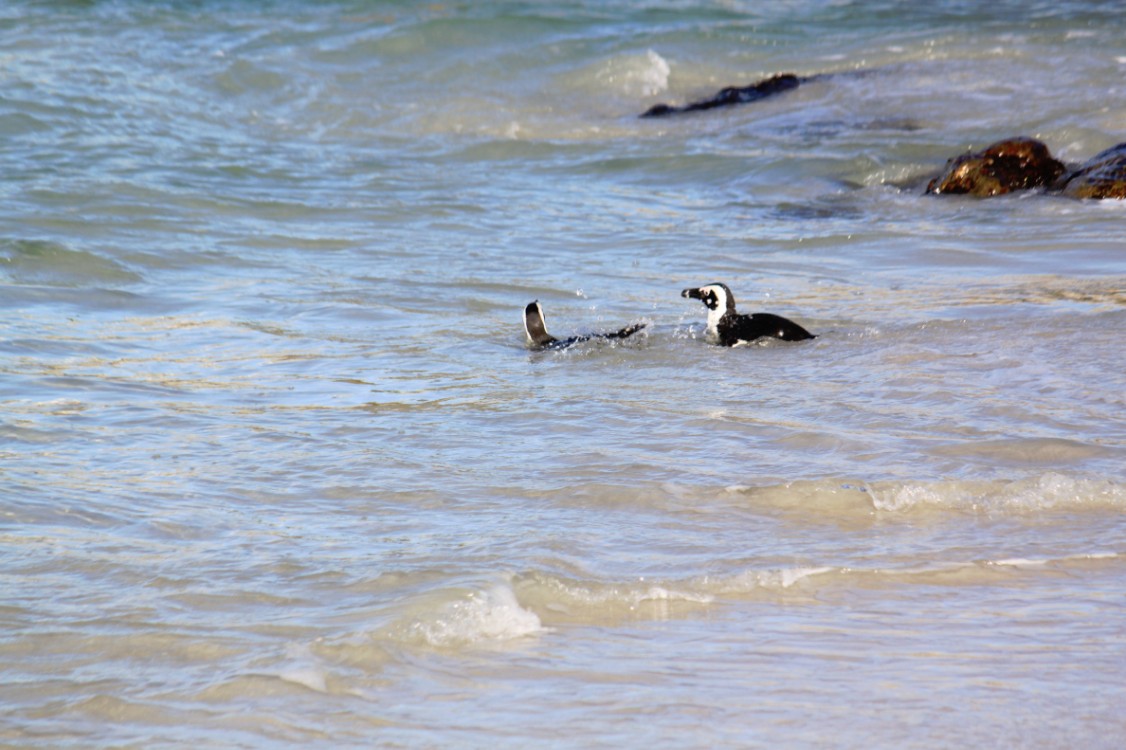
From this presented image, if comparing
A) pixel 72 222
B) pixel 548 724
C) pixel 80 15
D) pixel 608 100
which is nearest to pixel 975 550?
pixel 548 724

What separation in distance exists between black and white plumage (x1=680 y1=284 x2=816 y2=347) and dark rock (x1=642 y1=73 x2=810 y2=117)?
9.72 meters

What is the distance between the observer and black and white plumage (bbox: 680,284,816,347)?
23.5ft

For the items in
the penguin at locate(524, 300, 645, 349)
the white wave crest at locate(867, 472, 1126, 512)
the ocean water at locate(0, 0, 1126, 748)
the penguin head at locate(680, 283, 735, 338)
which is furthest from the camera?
the penguin head at locate(680, 283, 735, 338)

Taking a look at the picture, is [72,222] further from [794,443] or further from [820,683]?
[820,683]

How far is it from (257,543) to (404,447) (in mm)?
1178

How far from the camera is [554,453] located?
5.11m

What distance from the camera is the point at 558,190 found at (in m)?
12.6

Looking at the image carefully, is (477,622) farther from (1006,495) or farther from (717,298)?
(717,298)

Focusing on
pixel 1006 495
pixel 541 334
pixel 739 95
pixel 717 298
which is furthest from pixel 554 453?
pixel 739 95

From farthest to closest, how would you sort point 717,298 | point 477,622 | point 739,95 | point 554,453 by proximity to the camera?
point 739,95 < point 717,298 < point 554,453 < point 477,622

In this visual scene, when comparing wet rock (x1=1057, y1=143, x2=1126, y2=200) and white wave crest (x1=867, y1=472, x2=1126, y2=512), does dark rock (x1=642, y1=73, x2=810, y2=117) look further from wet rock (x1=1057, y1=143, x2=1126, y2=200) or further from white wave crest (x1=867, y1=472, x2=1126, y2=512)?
white wave crest (x1=867, y1=472, x2=1126, y2=512)

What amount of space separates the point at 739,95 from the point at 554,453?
13026 millimetres

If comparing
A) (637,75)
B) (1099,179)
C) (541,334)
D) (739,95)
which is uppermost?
(637,75)

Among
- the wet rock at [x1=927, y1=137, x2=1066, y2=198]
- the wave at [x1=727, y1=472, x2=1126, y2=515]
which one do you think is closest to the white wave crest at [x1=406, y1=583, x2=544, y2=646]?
the wave at [x1=727, y1=472, x2=1126, y2=515]
